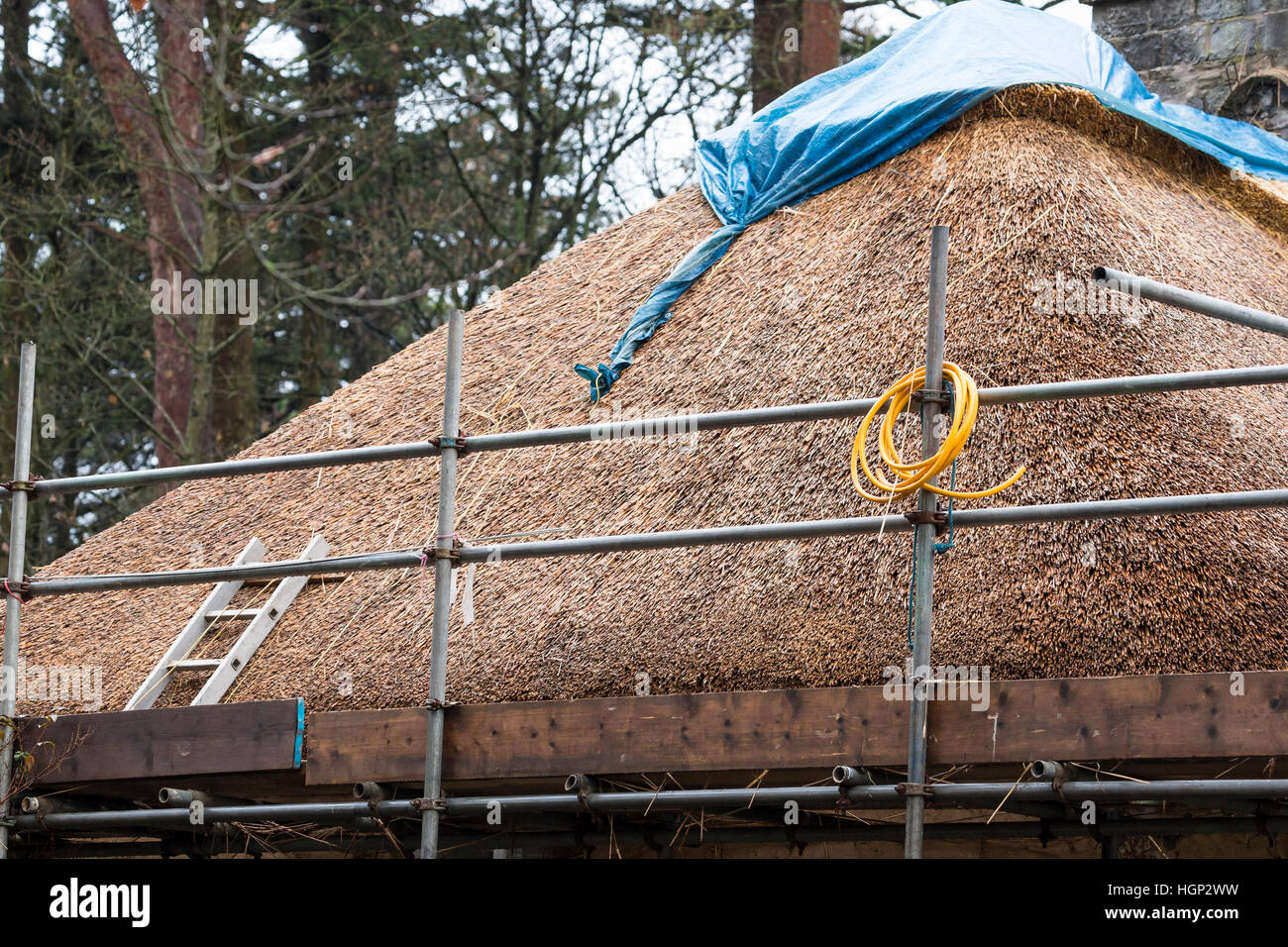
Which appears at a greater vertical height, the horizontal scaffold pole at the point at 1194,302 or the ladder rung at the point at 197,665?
the horizontal scaffold pole at the point at 1194,302

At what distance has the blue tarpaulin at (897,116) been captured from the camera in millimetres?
6121

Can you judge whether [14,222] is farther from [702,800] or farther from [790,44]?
[702,800]

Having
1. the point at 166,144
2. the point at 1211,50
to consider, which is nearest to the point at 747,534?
the point at 1211,50

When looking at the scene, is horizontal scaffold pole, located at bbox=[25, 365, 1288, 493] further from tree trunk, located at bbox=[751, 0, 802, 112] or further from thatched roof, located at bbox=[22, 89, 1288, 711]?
tree trunk, located at bbox=[751, 0, 802, 112]

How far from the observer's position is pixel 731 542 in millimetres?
4289

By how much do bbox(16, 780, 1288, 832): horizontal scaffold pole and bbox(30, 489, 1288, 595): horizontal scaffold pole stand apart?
67 centimetres

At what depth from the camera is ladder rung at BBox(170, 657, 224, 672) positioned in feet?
18.4

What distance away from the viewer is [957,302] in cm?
504

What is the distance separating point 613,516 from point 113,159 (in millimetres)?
10616

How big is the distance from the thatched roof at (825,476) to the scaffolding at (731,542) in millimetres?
258

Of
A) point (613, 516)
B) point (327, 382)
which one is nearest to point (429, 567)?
point (613, 516)

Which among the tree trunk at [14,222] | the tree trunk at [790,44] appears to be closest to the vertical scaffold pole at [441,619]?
the tree trunk at [790,44]

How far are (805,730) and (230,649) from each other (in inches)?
101

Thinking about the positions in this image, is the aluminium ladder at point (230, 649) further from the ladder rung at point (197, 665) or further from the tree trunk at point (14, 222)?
the tree trunk at point (14, 222)
